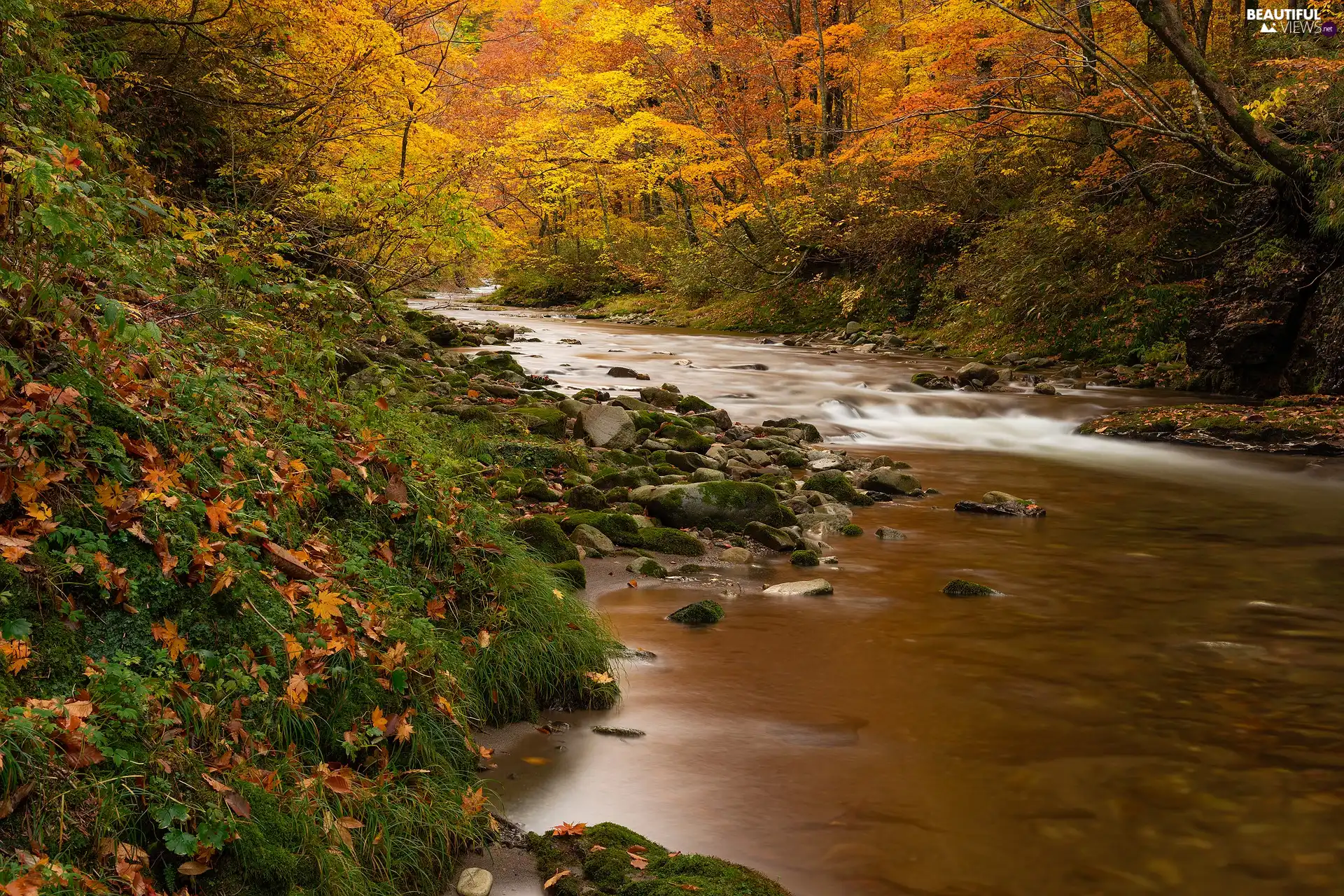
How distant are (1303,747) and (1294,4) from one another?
53.4ft

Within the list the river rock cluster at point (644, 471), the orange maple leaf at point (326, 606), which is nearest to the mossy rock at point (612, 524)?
the river rock cluster at point (644, 471)

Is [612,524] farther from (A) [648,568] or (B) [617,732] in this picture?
(B) [617,732]

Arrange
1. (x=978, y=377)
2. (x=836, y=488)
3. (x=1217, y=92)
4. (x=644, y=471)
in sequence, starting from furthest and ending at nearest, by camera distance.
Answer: (x=978, y=377) → (x=1217, y=92) → (x=836, y=488) → (x=644, y=471)

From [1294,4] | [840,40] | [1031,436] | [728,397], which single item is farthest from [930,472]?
[840,40]

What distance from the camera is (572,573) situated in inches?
259

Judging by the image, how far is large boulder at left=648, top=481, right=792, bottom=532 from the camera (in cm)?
843

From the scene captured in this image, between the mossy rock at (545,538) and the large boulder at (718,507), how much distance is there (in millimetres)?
1632

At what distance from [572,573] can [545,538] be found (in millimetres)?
442

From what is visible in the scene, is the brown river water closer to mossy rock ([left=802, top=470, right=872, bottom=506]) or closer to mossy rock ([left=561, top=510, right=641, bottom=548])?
mossy rock ([left=802, top=470, right=872, bottom=506])

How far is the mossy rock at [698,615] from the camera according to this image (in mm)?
6281

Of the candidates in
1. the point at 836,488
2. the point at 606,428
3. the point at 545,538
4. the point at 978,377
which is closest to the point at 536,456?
the point at 606,428

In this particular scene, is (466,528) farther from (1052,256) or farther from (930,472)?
(1052,256)

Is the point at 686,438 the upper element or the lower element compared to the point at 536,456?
lower

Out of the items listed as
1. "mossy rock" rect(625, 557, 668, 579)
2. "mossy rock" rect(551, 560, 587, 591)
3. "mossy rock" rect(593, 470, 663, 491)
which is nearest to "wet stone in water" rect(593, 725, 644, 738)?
"mossy rock" rect(551, 560, 587, 591)
